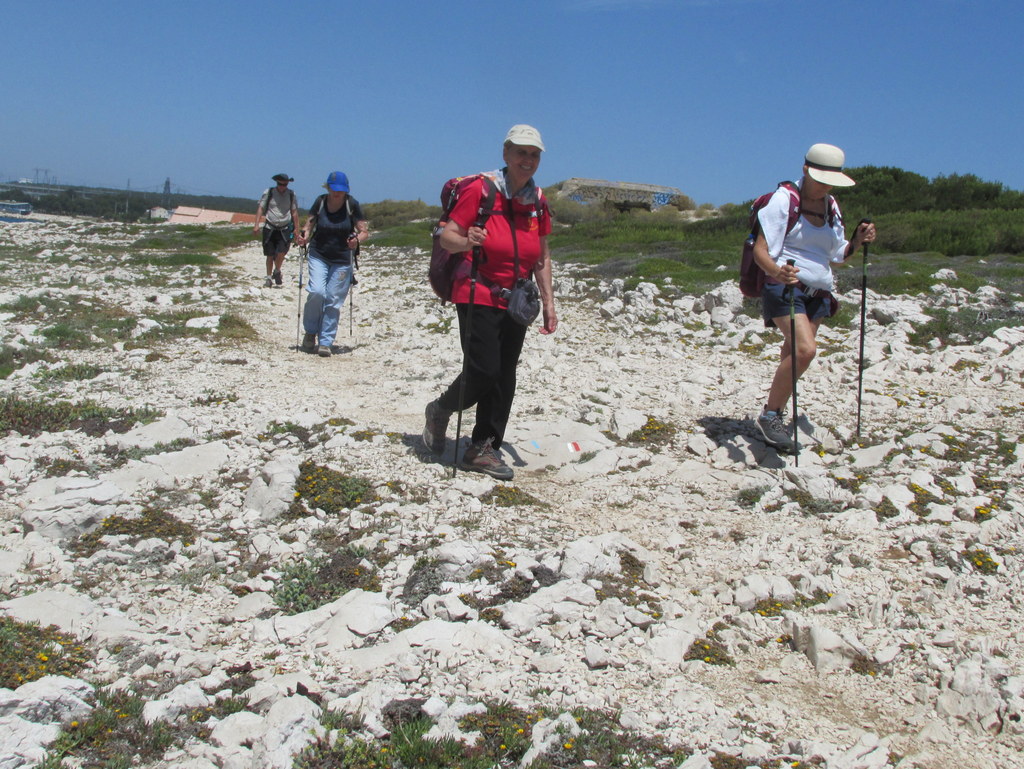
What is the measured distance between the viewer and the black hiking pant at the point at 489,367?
539cm

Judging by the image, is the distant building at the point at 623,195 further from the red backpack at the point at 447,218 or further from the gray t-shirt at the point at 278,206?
the red backpack at the point at 447,218

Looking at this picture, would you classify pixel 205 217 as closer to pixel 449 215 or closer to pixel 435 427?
pixel 435 427

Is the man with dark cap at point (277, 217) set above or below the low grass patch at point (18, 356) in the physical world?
above

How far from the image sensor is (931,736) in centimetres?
308

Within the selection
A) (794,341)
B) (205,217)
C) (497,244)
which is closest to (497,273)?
(497,244)

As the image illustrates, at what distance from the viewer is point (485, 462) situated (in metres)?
5.76

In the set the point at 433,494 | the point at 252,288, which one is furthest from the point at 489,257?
the point at 252,288

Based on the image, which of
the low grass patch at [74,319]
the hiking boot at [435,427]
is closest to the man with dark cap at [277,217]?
the low grass patch at [74,319]

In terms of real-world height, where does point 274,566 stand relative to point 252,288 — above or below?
below

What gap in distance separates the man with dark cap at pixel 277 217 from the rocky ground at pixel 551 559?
5.20m

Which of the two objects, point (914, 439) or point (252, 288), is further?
point (252, 288)

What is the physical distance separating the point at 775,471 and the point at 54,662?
4.47m

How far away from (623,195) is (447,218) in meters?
38.4

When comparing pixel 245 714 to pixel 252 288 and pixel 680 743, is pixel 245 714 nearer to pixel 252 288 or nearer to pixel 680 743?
pixel 680 743
